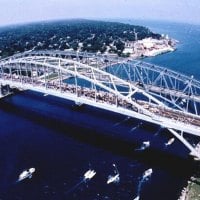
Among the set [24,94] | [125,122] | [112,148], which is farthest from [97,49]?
[112,148]

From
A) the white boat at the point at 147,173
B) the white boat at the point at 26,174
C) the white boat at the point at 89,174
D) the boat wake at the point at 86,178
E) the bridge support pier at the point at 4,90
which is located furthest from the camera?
the bridge support pier at the point at 4,90

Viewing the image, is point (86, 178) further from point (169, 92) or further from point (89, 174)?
point (169, 92)

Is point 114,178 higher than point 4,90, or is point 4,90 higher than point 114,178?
point 114,178

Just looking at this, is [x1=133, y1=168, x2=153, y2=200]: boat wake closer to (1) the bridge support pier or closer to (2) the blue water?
(2) the blue water

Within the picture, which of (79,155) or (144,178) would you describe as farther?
(79,155)

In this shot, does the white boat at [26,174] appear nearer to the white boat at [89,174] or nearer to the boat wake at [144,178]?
the white boat at [89,174]

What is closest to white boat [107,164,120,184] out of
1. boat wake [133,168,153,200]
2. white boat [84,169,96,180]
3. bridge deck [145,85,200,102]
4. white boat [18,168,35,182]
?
white boat [84,169,96,180]

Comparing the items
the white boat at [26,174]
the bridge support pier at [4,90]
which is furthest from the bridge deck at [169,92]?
the bridge support pier at [4,90]

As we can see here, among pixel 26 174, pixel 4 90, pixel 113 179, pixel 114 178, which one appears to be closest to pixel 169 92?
pixel 114 178
